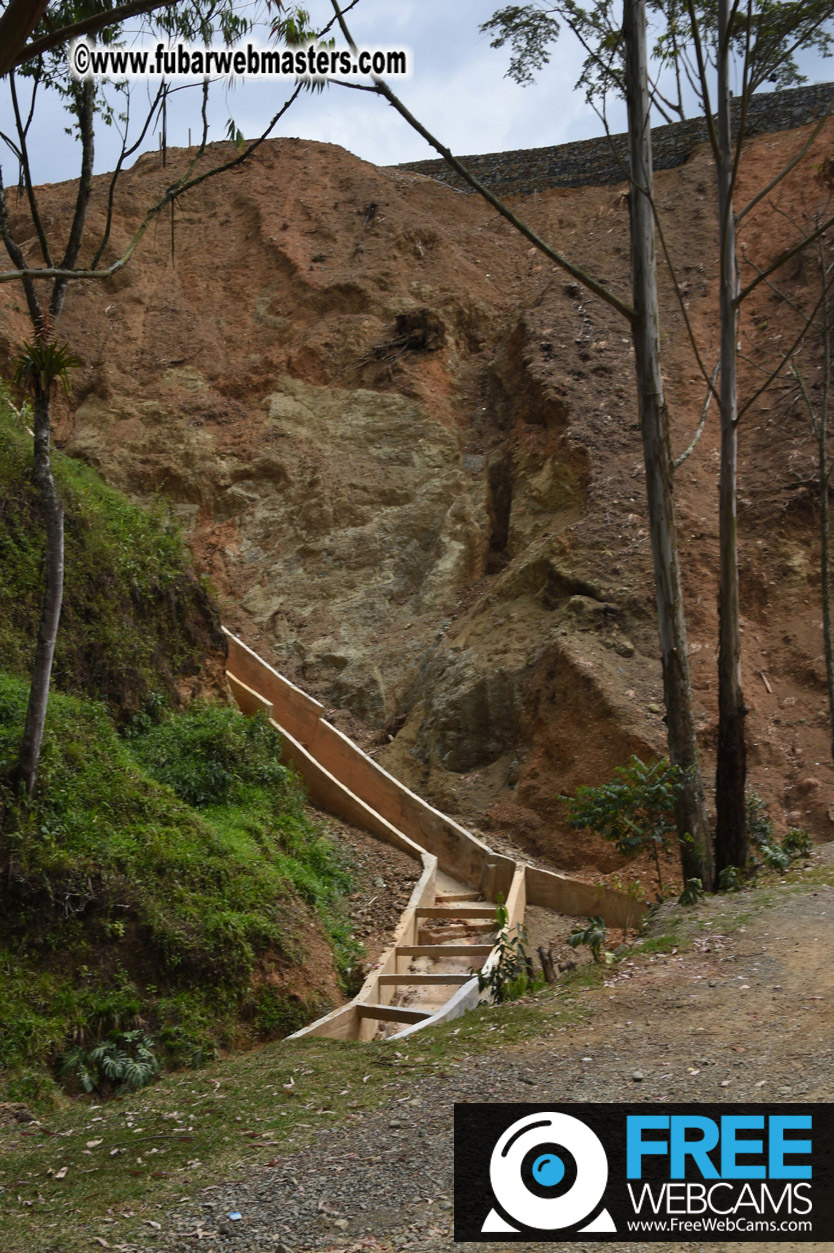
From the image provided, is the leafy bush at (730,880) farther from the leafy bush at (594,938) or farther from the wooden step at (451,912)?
the wooden step at (451,912)

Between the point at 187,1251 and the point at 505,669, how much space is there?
40.4 ft

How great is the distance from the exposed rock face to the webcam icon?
31.0 ft

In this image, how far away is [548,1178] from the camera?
13.4 feet

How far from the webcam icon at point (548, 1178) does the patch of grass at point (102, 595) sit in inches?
305

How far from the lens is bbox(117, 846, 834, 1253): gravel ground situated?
159 inches

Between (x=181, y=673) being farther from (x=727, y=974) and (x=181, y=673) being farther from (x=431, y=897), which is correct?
(x=727, y=974)

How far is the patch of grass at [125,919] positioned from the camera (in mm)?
7547

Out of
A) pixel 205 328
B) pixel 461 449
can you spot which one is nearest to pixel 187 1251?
pixel 461 449

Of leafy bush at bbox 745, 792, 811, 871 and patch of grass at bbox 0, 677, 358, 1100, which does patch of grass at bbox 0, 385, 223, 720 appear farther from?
leafy bush at bbox 745, 792, 811, 871

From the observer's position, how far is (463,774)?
15734 mm

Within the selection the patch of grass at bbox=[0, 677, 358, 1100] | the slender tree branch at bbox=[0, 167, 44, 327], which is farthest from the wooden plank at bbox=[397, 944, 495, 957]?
the slender tree branch at bbox=[0, 167, 44, 327]

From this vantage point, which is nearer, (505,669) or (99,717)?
(99,717)

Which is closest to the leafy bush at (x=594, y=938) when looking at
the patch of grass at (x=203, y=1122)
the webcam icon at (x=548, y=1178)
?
the patch of grass at (x=203, y=1122)

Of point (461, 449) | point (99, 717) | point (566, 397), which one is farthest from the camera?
point (461, 449)
